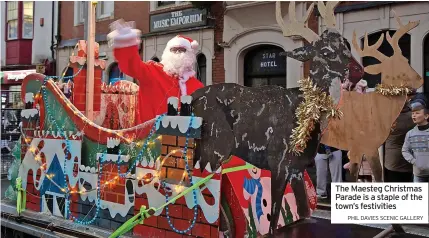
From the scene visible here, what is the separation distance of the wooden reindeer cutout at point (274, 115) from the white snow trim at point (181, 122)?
50 millimetres

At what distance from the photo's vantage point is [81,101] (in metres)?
4.82

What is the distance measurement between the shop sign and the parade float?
5.95 metres

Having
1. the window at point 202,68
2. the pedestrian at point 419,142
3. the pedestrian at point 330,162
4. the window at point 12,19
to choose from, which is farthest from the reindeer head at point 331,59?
the window at point 12,19

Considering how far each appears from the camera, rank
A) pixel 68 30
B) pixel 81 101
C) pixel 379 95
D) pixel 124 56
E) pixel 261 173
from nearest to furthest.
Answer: pixel 379 95 < pixel 261 173 < pixel 124 56 < pixel 81 101 < pixel 68 30

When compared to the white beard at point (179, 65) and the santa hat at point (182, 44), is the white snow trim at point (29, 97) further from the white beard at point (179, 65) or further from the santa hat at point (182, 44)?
the santa hat at point (182, 44)

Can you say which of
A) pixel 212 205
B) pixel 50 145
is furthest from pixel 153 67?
pixel 212 205

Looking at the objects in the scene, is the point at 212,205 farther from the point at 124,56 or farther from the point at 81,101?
the point at 81,101

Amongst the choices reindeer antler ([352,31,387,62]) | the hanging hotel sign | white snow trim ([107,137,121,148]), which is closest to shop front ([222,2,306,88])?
the hanging hotel sign

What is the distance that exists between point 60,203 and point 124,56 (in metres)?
1.48

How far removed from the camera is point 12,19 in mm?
16578

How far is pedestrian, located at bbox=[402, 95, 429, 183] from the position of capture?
4.62 metres

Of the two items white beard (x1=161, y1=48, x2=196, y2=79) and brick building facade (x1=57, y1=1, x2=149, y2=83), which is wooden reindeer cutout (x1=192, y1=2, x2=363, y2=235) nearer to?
white beard (x1=161, y1=48, x2=196, y2=79)

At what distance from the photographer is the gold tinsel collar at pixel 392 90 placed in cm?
291

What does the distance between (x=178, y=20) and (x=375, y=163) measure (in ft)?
29.2
